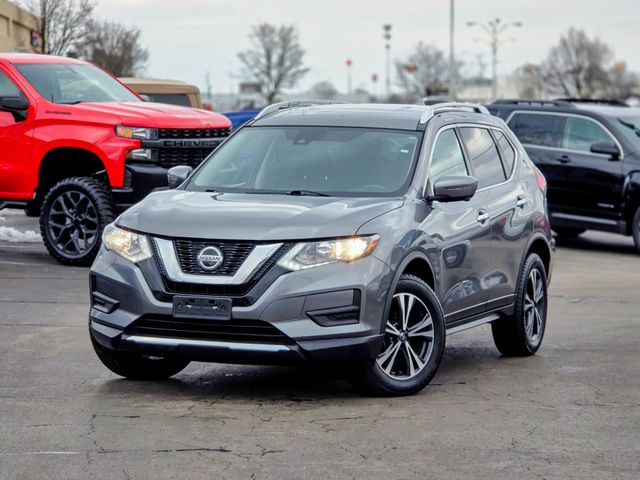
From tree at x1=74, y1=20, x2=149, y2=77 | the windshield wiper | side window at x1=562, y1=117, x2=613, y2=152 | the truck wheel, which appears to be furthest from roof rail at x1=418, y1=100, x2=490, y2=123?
tree at x1=74, y1=20, x2=149, y2=77

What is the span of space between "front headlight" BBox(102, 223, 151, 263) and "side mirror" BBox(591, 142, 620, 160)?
1149 cm

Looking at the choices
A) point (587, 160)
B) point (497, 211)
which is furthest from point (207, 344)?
point (587, 160)

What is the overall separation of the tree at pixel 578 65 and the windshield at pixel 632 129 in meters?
125

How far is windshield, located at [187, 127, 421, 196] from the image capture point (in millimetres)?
8398

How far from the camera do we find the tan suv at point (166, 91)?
73.7ft

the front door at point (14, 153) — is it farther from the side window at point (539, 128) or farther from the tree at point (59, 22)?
the tree at point (59, 22)

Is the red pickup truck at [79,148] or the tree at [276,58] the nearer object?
the red pickup truck at [79,148]

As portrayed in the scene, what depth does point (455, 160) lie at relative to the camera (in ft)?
29.7

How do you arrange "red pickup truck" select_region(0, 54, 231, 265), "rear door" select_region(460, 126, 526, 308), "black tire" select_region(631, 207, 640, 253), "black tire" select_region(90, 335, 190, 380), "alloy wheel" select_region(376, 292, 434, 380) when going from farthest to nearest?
"black tire" select_region(631, 207, 640, 253) → "red pickup truck" select_region(0, 54, 231, 265) → "rear door" select_region(460, 126, 526, 308) → "black tire" select_region(90, 335, 190, 380) → "alloy wheel" select_region(376, 292, 434, 380)

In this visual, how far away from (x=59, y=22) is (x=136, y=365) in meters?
39.4

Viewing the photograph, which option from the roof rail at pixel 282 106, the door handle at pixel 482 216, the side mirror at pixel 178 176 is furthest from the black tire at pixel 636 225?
the side mirror at pixel 178 176

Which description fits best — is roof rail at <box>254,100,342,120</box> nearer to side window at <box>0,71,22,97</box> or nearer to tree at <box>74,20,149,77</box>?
side window at <box>0,71,22,97</box>

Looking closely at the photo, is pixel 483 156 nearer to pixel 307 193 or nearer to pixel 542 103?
pixel 307 193

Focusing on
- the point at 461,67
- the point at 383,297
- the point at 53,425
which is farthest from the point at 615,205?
the point at 461,67
